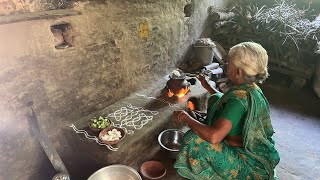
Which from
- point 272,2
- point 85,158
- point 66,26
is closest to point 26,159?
point 85,158

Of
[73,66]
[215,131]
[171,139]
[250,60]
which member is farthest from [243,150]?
[73,66]

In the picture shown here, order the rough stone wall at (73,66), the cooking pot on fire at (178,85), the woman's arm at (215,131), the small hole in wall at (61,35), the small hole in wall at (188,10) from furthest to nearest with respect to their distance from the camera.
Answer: the small hole in wall at (188,10) < the cooking pot on fire at (178,85) < the small hole in wall at (61,35) < the rough stone wall at (73,66) < the woman's arm at (215,131)

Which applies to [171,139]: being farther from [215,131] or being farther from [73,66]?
[73,66]

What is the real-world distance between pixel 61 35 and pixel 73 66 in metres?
0.39

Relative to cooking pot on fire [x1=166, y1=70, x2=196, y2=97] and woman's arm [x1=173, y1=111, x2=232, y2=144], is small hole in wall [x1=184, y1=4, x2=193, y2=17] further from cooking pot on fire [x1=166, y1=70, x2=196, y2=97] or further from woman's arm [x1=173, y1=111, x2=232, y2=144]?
woman's arm [x1=173, y1=111, x2=232, y2=144]

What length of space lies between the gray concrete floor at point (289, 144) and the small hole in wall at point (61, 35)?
1108 millimetres

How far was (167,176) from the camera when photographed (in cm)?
302

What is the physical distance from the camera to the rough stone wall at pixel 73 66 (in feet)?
8.59

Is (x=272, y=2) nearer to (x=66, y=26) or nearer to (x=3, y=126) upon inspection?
(x=66, y=26)

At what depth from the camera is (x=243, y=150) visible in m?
2.39

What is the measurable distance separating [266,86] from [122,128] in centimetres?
377

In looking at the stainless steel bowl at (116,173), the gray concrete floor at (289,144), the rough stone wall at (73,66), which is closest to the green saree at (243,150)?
the stainless steel bowl at (116,173)

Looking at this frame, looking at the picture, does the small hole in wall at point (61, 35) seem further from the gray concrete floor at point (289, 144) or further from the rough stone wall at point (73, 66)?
the gray concrete floor at point (289, 144)

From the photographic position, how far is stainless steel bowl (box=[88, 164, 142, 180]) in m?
2.67
